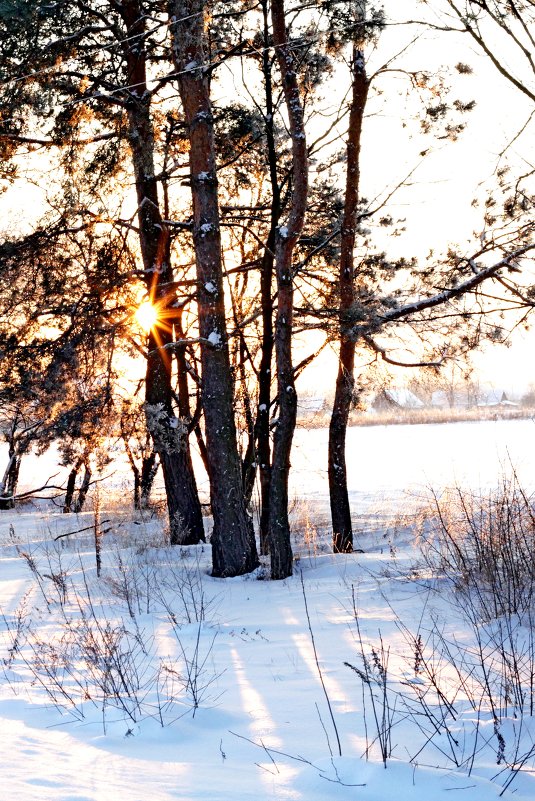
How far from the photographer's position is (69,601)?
265 inches

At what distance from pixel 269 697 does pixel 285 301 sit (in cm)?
483

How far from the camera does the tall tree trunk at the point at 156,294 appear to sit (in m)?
9.43

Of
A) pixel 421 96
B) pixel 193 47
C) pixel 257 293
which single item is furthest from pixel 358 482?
pixel 193 47

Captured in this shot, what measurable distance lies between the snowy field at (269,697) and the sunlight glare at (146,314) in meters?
3.92

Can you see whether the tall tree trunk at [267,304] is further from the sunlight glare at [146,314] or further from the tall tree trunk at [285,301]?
the sunlight glare at [146,314]

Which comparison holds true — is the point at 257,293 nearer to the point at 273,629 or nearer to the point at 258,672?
the point at 273,629

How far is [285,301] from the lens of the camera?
25.5 feet

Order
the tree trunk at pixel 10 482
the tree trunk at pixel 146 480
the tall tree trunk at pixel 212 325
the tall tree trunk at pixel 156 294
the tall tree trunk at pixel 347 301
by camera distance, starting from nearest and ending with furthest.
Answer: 1. the tall tree trunk at pixel 212 325
2. the tall tree trunk at pixel 156 294
3. the tall tree trunk at pixel 347 301
4. the tree trunk at pixel 146 480
5. the tree trunk at pixel 10 482

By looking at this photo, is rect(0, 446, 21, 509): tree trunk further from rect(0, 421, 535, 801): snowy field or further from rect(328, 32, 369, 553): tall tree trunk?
rect(0, 421, 535, 801): snowy field

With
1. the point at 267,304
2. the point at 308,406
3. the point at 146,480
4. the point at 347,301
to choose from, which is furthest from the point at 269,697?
the point at 146,480

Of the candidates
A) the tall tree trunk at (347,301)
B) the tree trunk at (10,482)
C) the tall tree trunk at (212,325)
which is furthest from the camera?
the tree trunk at (10,482)

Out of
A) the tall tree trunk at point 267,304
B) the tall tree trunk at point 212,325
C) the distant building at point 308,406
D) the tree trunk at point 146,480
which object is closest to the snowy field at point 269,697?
the tall tree trunk at point 212,325

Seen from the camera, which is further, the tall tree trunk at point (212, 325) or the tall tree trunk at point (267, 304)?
the tall tree trunk at point (267, 304)

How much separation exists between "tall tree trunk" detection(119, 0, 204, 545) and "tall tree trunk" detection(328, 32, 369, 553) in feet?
7.67
